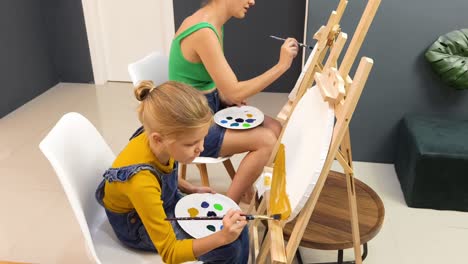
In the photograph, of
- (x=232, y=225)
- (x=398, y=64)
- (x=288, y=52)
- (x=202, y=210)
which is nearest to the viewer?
(x=232, y=225)

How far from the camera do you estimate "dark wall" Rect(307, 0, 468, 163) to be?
1.98m

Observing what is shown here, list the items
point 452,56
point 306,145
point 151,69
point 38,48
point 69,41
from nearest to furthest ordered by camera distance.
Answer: point 306,145, point 151,69, point 452,56, point 38,48, point 69,41

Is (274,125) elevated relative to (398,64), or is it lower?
lower

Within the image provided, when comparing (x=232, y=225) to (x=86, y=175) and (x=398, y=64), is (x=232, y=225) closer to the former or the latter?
(x=86, y=175)

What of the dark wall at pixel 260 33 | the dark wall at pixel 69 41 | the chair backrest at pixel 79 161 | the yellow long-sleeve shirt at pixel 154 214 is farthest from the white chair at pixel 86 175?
the dark wall at pixel 69 41

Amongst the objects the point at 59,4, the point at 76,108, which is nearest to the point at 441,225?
the point at 76,108

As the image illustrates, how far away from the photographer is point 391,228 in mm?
1850

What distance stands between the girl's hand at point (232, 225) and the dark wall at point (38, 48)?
2536 millimetres

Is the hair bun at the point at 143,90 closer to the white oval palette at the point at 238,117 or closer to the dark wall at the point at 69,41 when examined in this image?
the white oval palette at the point at 238,117

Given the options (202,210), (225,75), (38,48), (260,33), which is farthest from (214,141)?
(38,48)

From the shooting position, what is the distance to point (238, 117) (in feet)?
5.45

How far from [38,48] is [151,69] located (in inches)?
76.7

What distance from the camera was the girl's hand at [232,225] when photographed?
100 cm

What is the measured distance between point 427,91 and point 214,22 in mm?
1201
